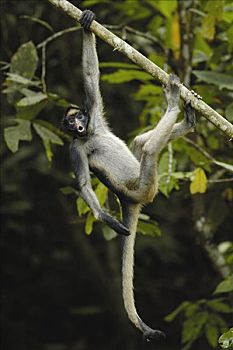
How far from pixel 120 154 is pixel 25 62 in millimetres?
1070

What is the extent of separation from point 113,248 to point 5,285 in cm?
140

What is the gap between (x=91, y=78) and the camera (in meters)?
5.34

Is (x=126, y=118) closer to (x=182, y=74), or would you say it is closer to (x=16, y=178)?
(x=16, y=178)

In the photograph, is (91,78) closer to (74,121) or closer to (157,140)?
(74,121)

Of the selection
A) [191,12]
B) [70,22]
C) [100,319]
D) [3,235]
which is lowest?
[100,319]

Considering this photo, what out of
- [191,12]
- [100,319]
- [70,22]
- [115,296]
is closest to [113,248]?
[115,296]

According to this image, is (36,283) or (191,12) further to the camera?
(36,283)

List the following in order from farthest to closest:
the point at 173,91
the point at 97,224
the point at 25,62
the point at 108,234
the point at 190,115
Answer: the point at 97,224, the point at 25,62, the point at 108,234, the point at 190,115, the point at 173,91

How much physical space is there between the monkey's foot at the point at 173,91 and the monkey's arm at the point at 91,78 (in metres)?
0.59

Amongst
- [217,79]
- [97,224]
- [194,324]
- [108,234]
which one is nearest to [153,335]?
[108,234]

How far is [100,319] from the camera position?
941 cm

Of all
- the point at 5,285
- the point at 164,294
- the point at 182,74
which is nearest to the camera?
the point at 182,74

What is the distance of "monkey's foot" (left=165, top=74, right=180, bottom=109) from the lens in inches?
184

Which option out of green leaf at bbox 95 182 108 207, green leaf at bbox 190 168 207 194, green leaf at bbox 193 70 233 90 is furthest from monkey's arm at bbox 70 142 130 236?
green leaf at bbox 193 70 233 90
